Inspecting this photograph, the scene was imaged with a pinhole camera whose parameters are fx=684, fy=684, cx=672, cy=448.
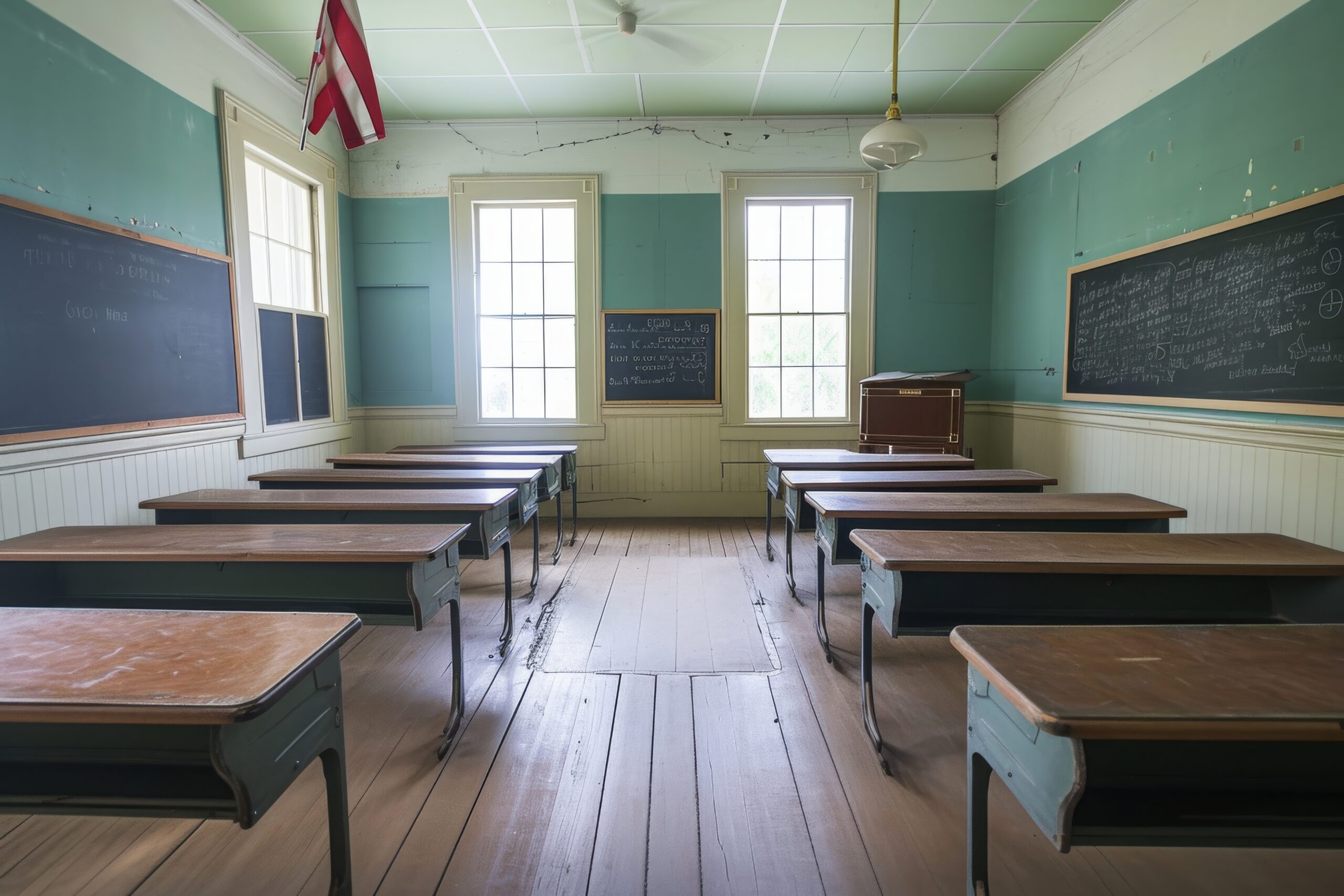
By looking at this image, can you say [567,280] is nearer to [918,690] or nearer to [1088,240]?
[1088,240]

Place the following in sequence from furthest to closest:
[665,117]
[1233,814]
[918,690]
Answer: [665,117] < [918,690] < [1233,814]

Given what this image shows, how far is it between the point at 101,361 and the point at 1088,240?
5272 millimetres

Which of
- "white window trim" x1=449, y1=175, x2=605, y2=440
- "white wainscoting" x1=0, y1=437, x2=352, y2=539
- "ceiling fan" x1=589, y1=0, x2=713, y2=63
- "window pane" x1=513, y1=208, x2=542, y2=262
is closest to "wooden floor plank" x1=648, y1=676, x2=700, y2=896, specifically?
"white wainscoting" x1=0, y1=437, x2=352, y2=539

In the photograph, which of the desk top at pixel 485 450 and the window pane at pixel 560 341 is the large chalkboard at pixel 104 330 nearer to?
the desk top at pixel 485 450

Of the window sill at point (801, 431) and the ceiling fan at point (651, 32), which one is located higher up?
the ceiling fan at point (651, 32)

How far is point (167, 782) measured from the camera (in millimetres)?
1209

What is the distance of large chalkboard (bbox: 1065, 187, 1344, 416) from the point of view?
2.62 metres

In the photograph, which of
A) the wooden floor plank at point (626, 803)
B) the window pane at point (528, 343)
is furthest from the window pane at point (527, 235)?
the wooden floor plank at point (626, 803)

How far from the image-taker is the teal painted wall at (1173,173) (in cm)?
267

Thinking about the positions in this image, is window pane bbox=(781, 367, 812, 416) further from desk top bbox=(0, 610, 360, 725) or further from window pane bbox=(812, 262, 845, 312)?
desk top bbox=(0, 610, 360, 725)

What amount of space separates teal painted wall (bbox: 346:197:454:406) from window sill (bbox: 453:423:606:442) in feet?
1.04

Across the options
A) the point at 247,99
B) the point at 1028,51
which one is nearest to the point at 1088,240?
the point at 1028,51

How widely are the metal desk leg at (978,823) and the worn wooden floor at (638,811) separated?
0.25 metres

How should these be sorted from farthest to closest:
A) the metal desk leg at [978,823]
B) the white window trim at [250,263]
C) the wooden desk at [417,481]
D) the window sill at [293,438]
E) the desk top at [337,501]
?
the window sill at [293,438]
the white window trim at [250,263]
the wooden desk at [417,481]
the desk top at [337,501]
the metal desk leg at [978,823]
